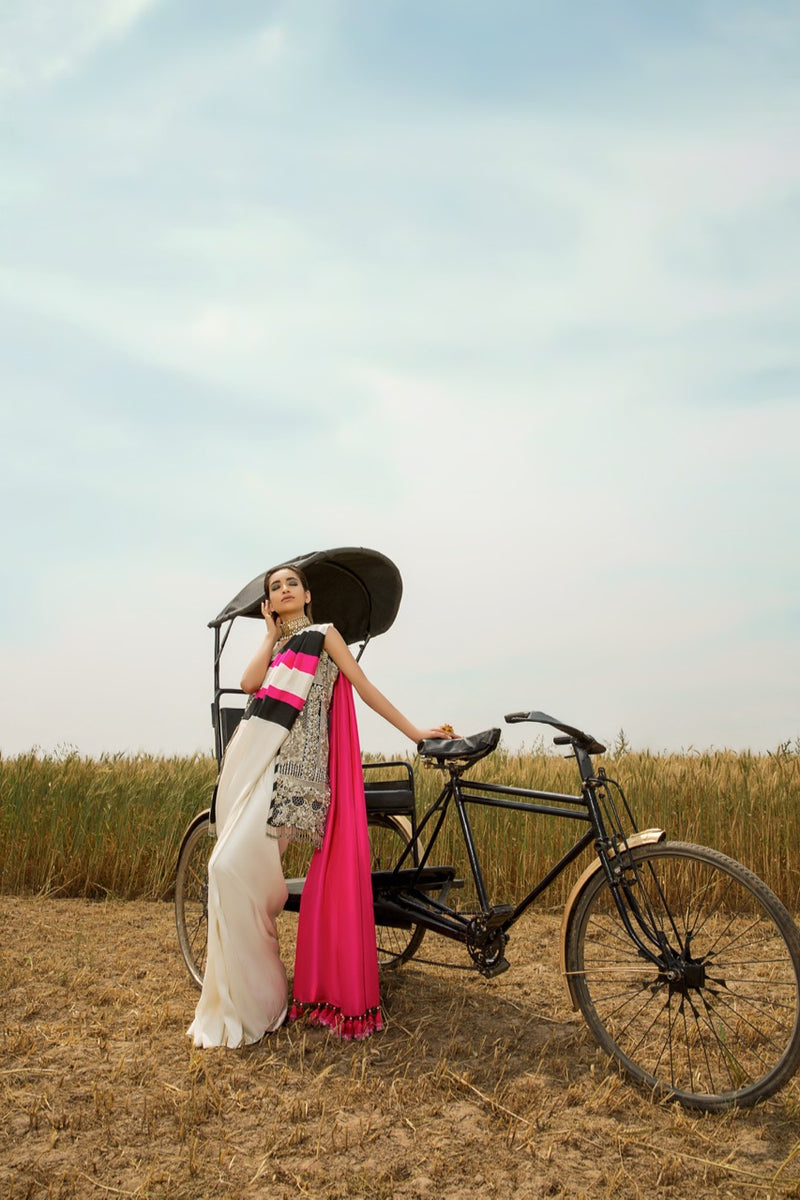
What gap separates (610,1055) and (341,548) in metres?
2.63

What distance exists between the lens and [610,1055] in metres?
3.63

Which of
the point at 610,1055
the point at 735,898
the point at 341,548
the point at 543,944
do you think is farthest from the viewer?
the point at 735,898

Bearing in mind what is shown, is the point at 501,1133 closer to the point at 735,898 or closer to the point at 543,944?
the point at 543,944

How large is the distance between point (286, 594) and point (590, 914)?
205cm

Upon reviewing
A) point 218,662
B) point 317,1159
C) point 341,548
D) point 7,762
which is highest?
point 341,548

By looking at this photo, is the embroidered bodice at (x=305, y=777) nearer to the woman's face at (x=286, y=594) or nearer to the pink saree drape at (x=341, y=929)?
the pink saree drape at (x=341, y=929)

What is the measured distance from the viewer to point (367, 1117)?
3285 millimetres

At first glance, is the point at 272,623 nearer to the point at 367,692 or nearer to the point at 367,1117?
the point at 367,692

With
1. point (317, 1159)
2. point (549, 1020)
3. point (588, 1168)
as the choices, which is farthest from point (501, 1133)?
point (549, 1020)

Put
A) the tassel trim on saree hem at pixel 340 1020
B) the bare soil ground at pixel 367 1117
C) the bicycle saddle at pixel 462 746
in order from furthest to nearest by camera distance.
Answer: the tassel trim on saree hem at pixel 340 1020 → the bicycle saddle at pixel 462 746 → the bare soil ground at pixel 367 1117

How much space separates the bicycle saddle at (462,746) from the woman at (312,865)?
0.22 feet

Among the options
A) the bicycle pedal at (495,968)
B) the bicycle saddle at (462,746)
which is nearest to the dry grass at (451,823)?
the bicycle pedal at (495,968)

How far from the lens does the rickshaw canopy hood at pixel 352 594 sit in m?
5.32

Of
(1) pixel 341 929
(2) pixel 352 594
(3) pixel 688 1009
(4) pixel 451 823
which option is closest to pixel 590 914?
(3) pixel 688 1009
